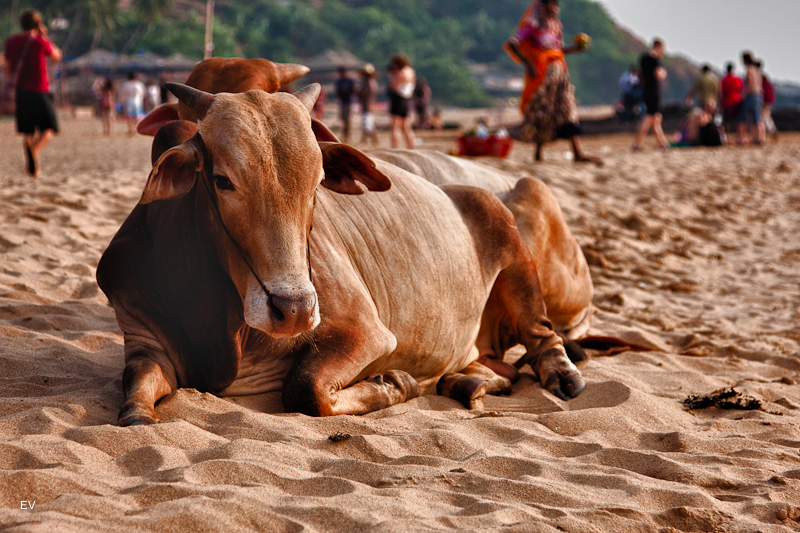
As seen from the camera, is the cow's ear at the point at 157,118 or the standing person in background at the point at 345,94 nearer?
the cow's ear at the point at 157,118

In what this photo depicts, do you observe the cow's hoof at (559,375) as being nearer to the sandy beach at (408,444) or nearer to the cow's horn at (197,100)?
the sandy beach at (408,444)

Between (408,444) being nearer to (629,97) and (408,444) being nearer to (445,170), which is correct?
(445,170)

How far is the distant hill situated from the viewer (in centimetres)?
6569

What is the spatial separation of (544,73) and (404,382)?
8.82 metres

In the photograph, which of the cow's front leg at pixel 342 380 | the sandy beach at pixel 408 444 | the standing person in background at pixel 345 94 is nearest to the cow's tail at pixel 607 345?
the sandy beach at pixel 408 444

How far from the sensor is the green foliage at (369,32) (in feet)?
215

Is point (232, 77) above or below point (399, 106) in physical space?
above

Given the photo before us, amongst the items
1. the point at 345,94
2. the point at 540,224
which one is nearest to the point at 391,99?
the point at 345,94

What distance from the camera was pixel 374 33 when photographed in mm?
85562

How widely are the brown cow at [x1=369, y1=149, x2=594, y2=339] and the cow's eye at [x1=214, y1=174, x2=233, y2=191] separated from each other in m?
2.00

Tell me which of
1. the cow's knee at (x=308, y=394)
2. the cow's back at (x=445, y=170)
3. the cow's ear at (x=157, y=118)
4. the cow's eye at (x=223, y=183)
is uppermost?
the cow's ear at (x=157, y=118)

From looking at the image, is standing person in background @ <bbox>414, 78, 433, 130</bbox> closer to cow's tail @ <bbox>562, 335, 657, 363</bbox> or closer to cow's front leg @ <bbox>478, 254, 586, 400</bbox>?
cow's tail @ <bbox>562, 335, 657, 363</bbox>

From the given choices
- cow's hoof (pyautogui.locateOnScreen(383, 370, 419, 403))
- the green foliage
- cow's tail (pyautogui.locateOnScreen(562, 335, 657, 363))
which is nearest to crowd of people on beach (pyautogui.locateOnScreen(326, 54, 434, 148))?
cow's tail (pyautogui.locateOnScreen(562, 335, 657, 363))

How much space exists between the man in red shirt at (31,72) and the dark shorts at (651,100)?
1094 cm
